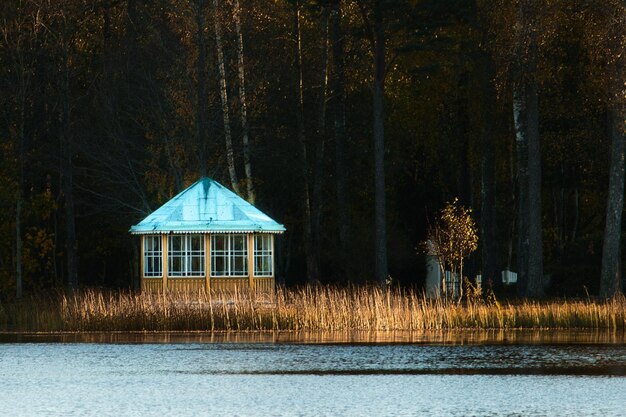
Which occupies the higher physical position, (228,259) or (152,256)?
(152,256)

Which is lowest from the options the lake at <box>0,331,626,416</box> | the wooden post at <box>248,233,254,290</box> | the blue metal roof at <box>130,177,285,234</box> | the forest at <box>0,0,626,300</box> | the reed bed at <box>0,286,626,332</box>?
the lake at <box>0,331,626,416</box>

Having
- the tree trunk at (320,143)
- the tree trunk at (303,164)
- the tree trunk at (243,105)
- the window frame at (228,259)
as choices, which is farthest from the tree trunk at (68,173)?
the tree trunk at (320,143)

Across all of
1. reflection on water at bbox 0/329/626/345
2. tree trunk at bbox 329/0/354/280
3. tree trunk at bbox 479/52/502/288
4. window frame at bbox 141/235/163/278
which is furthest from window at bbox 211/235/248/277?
tree trunk at bbox 479/52/502/288

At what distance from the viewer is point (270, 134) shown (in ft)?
165

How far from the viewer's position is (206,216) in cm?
4206

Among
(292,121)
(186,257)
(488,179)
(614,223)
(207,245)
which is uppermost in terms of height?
(292,121)

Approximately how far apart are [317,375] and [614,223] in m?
19.0

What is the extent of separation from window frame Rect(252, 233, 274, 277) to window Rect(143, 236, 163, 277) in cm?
267

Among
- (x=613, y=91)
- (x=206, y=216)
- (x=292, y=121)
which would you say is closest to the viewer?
(x=613, y=91)

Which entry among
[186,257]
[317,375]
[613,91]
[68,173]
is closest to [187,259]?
[186,257]

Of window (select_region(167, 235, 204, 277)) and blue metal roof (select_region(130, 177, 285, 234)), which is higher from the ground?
blue metal roof (select_region(130, 177, 285, 234))

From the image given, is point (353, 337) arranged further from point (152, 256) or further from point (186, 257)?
point (152, 256)

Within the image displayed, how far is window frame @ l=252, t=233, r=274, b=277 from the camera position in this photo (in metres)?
42.0

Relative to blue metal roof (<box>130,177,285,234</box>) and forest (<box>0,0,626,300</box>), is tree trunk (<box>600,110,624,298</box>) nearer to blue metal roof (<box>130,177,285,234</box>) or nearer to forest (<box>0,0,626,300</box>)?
forest (<box>0,0,626,300</box>)
